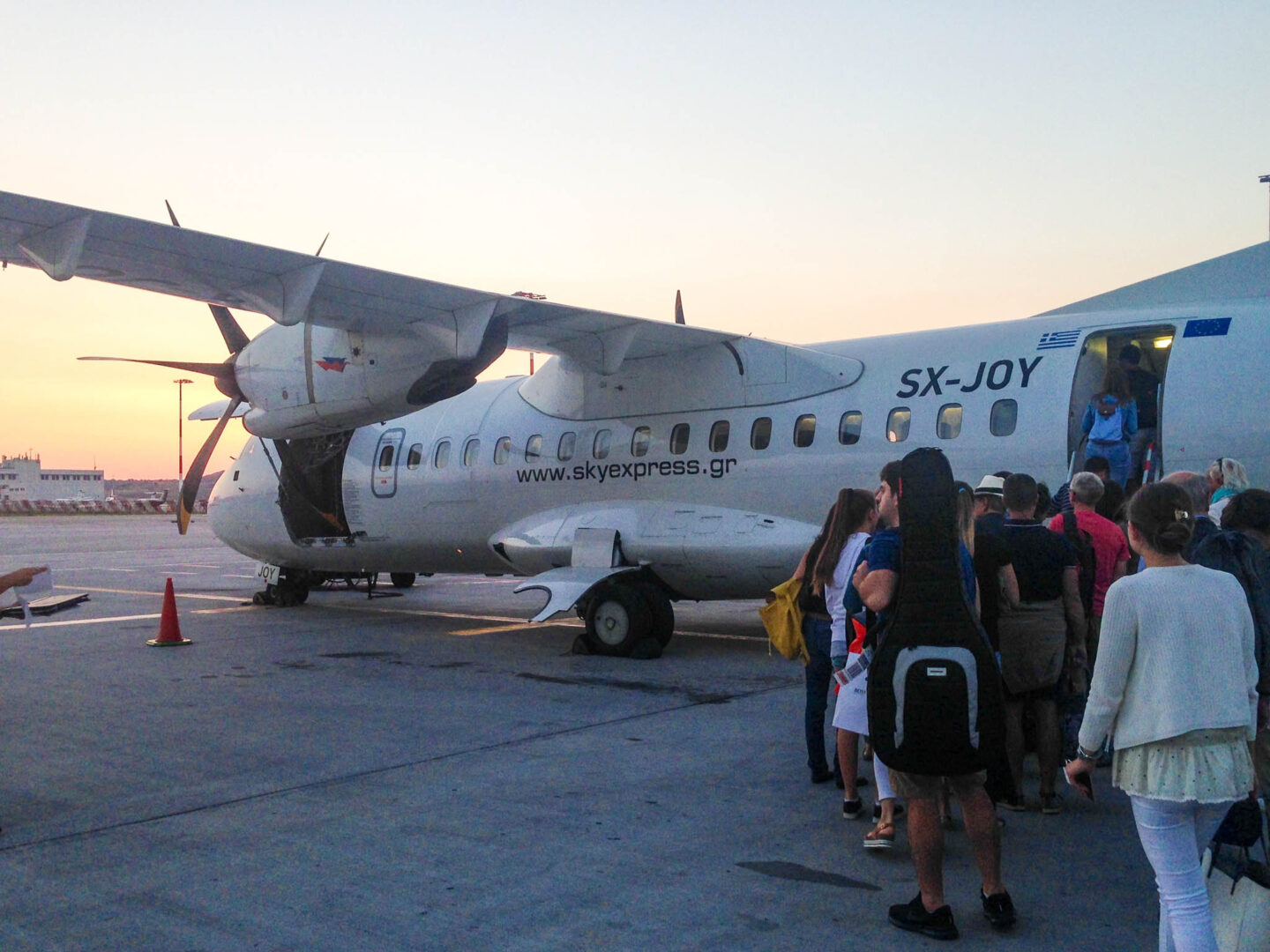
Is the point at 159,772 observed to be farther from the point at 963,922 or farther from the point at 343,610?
the point at 343,610

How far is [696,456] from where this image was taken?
11617 mm

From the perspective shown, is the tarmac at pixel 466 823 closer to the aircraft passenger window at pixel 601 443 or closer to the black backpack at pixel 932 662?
the black backpack at pixel 932 662

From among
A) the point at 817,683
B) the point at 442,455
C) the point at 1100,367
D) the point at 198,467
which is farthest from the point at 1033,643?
the point at 198,467

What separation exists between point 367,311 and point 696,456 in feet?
12.2

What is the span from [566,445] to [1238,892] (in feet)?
32.3

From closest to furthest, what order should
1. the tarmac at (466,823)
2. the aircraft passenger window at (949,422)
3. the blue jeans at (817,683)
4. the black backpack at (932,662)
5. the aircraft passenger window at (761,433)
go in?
the black backpack at (932,662) < the tarmac at (466,823) < the blue jeans at (817,683) < the aircraft passenger window at (949,422) < the aircraft passenger window at (761,433)

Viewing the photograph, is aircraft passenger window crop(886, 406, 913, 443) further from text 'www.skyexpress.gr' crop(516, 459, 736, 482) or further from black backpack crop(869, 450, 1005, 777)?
black backpack crop(869, 450, 1005, 777)

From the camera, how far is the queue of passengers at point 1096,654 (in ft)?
10.6

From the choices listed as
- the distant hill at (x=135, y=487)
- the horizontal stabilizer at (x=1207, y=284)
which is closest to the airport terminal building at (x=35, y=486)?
the distant hill at (x=135, y=487)

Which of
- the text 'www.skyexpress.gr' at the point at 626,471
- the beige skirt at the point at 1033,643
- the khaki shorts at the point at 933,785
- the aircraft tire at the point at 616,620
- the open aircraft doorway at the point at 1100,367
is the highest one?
the open aircraft doorway at the point at 1100,367

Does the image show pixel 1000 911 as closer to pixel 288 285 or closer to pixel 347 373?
pixel 288 285

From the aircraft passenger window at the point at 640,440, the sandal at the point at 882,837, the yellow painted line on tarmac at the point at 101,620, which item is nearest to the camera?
the sandal at the point at 882,837

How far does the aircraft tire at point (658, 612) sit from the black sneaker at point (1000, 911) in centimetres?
717

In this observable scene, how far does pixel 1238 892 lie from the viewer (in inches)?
133
